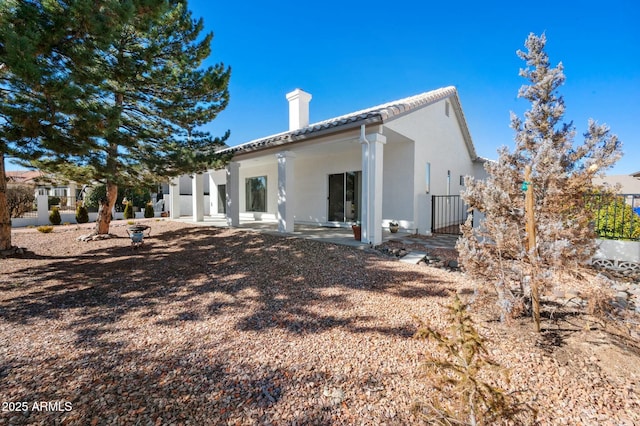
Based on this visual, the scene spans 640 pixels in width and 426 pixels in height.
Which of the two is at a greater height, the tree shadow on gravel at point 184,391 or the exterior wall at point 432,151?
the exterior wall at point 432,151

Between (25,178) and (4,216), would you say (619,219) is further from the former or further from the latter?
(25,178)

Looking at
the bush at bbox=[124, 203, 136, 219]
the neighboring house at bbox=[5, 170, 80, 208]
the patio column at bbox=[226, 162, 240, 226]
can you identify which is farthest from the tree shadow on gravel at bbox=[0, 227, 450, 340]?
the bush at bbox=[124, 203, 136, 219]

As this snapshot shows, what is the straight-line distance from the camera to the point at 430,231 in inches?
396

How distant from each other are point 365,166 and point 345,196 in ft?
12.4

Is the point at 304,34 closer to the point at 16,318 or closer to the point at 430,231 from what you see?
the point at 430,231

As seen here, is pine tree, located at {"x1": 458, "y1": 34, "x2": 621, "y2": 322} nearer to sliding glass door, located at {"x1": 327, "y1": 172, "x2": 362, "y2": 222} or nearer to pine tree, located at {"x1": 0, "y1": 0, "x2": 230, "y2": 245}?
pine tree, located at {"x1": 0, "y1": 0, "x2": 230, "y2": 245}

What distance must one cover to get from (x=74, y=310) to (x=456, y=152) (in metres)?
14.6

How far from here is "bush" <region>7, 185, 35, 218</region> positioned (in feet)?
52.7

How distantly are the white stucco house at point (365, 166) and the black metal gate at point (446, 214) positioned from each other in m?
0.09

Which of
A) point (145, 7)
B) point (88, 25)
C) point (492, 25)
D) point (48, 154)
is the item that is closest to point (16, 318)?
point (48, 154)

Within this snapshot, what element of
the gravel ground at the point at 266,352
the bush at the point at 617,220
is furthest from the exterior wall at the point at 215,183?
the bush at the point at 617,220

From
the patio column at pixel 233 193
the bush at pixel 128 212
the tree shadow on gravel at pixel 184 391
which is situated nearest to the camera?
the tree shadow on gravel at pixel 184 391

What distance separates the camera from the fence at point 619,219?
237 inches

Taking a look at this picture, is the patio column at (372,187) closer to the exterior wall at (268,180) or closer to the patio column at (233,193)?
the patio column at (233,193)
